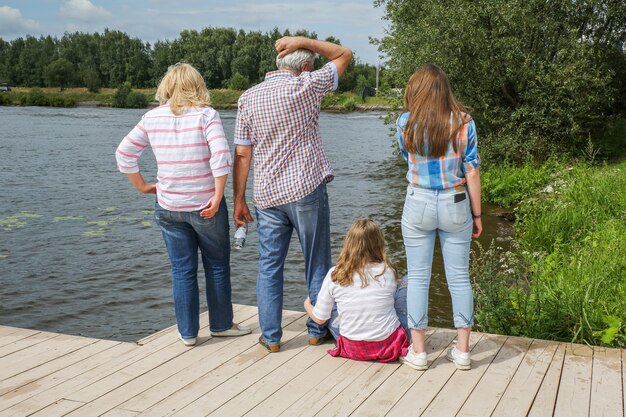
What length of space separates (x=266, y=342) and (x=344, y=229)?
26.9ft

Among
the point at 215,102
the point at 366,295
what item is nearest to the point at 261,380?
the point at 366,295

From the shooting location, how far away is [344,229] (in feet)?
41.9

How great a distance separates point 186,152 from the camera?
430 cm

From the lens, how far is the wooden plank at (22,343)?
4.61 metres

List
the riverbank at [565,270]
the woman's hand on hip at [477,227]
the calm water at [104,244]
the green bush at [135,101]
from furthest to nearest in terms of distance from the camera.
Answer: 1. the green bush at [135,101]
2. the calm water at [104,244]
3. the riverbank at [565,270]
4. the woman's hand on hip at [477,227]

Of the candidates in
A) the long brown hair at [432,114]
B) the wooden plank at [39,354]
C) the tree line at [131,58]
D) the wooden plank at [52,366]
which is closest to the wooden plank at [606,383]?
the long brown hair at [432,114]

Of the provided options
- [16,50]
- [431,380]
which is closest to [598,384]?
[431,380]

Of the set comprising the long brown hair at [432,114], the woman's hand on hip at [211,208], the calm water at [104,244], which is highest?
the long brown hair at [432,114]

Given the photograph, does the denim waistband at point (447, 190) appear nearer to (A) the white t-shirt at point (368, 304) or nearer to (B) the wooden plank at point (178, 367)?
(A) the white t-shirt at point (368, 304)

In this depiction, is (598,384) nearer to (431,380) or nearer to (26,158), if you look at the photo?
(431,380)

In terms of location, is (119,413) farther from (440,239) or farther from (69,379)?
(440,239)

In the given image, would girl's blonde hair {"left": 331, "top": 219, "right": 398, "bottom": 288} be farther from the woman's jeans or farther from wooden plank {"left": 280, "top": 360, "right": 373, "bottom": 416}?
wooden plank {"left": 280, "top": 360, "right": 373, "bottom": 416}

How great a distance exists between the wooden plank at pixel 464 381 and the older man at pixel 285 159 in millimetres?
1096

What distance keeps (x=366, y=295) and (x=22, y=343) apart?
237 centimetres
